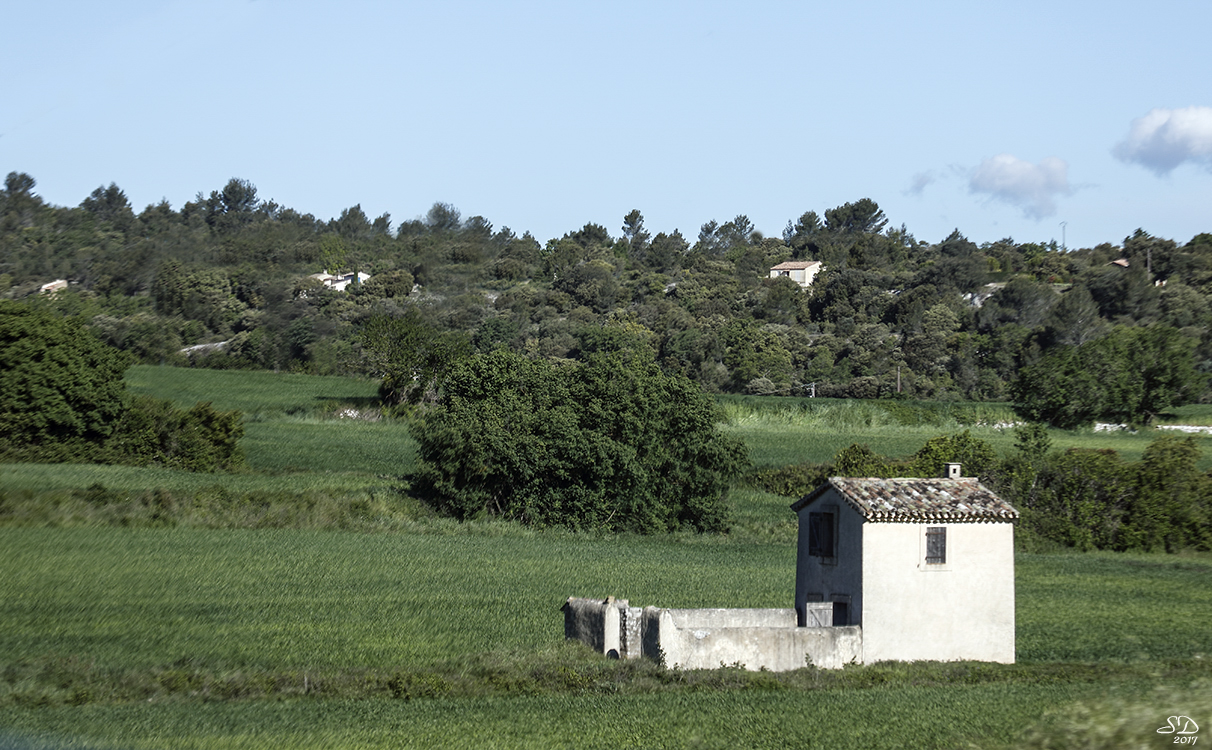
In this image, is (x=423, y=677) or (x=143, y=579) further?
(x=143, y=579)

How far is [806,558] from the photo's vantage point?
25562mm

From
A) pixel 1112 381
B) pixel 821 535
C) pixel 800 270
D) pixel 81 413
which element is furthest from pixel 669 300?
pixel 821 535

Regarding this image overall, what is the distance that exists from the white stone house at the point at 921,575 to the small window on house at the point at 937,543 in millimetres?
20

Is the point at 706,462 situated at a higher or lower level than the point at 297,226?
lower

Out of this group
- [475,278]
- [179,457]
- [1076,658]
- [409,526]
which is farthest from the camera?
[475,278]

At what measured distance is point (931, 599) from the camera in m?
23.6

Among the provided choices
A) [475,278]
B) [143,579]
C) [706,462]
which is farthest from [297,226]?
[143,579]

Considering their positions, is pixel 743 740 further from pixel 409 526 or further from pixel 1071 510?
pixel 1071 510

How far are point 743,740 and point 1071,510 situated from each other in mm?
36257

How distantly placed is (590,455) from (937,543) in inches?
969

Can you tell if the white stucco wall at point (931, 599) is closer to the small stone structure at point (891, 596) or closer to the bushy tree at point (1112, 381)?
the small stone structure at point (891, 596)

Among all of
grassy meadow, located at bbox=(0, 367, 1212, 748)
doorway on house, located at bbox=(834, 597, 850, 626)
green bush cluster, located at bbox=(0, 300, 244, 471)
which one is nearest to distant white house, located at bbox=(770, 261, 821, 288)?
grassy meadow, located at bbox=(0, 367, 1212, 748)

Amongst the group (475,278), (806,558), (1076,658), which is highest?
(475,278)

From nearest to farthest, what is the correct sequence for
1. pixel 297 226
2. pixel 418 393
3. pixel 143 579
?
pixel 143 579, pixel 418 393, pixel 297 226
